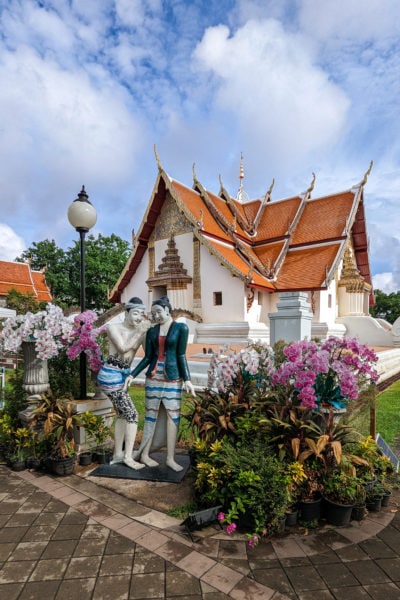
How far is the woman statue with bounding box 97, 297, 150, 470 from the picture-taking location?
4.07 meters

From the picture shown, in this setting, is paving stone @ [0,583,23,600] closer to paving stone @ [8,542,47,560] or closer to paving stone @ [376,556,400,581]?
paving stone @ [8,542,47,560]

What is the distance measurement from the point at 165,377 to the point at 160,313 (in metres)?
0.74

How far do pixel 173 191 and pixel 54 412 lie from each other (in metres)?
13.7

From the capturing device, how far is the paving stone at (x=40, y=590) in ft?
7.12

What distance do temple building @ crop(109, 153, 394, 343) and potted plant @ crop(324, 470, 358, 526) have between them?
11.5 meters

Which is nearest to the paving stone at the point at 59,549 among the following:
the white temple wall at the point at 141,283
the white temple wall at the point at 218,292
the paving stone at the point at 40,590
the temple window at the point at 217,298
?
the paving stone at the point at 40,590

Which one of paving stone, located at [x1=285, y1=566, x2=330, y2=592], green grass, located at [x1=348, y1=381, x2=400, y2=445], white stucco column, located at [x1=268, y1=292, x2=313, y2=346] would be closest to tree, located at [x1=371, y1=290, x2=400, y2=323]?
green grass, located at [x1=348, y1=381, x2=400, y2=445]

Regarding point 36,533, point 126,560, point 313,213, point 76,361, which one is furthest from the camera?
point 313,213

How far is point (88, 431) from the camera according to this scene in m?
4.39

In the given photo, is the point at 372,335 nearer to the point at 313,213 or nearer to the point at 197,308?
the point at 313,213

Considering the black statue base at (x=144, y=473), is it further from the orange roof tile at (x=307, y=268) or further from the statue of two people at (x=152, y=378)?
the orange roof tile at (x=307, y=268)

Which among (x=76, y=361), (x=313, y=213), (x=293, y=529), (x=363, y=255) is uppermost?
(x=313, y=213)

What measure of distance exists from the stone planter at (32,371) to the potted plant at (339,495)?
3573 mm

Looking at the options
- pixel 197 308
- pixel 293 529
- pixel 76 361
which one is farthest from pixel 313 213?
pixel 293 529
